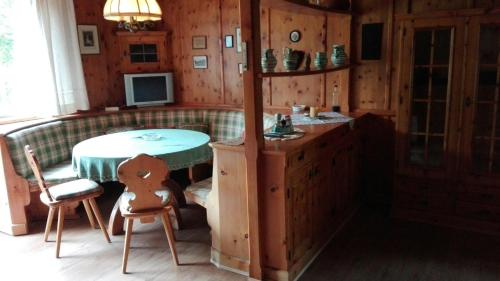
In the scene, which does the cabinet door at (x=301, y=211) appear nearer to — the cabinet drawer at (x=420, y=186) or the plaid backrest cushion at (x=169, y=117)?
the cabinet drawer at (x=420, y=186)

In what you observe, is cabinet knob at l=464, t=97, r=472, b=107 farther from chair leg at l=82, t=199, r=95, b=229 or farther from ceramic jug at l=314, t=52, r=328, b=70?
chair leg at l=82, t=199, r=95, b=229

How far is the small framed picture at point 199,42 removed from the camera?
5215 millimetres

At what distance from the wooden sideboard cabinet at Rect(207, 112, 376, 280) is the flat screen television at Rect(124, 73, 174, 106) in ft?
8.60

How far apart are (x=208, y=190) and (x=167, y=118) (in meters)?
2.19

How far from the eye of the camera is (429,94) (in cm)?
364

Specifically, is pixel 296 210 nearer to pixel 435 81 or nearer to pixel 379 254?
pixel 379 254

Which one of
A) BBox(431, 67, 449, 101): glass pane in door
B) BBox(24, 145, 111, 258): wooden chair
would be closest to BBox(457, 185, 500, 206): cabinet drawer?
BBox(431, 67, 449, 101): glass pane in door

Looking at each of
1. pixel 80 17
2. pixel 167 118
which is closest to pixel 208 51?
pixel 167 118

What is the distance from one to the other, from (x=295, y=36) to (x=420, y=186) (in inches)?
78.3

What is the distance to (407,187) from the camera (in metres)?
3.85

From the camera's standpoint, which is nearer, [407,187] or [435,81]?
[435,81]

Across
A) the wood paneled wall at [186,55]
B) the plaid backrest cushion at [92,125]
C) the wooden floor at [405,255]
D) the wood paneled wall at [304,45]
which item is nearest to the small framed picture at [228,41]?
the wood paneled wall at [186,55]

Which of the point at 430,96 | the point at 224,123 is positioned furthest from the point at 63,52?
the point at 430,96

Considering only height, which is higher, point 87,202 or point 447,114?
point 447,114
